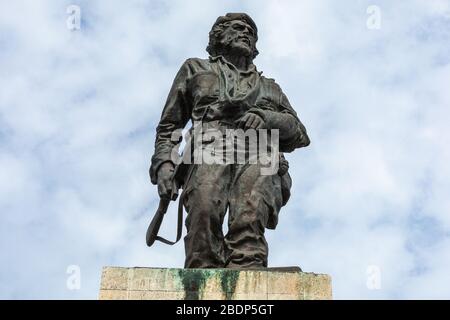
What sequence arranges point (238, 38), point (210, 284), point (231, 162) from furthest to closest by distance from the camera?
point (238, 38) < point (231, 162) < point (210, 284)

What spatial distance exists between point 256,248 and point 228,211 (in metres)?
0.57

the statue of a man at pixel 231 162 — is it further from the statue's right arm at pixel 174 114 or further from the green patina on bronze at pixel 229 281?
the green patina on bronze at pixel 229 281

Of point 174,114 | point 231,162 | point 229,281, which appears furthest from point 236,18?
point 229,281

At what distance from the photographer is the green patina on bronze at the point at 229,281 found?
7848 millimetres

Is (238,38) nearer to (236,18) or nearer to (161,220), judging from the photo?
(236,18)

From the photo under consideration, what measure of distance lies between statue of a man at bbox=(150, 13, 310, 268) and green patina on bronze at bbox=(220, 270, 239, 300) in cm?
44

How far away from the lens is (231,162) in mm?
9164

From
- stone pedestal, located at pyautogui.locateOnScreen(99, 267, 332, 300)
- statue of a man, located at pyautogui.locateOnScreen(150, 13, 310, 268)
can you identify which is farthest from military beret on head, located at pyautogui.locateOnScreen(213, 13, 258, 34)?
stone pedestal, located at pyautogui.locateOnScreen(99, 267, 332, 300)

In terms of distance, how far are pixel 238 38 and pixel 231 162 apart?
193cm

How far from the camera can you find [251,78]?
33.3ft

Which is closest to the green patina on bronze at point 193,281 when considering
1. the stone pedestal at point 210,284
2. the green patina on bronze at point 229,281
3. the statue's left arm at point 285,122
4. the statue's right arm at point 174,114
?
the stone pedestal at point 210,284

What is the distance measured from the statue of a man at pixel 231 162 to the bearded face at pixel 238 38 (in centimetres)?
1

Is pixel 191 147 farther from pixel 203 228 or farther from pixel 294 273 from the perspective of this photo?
pixel 294 273

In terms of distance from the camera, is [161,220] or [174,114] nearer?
[161,220]
